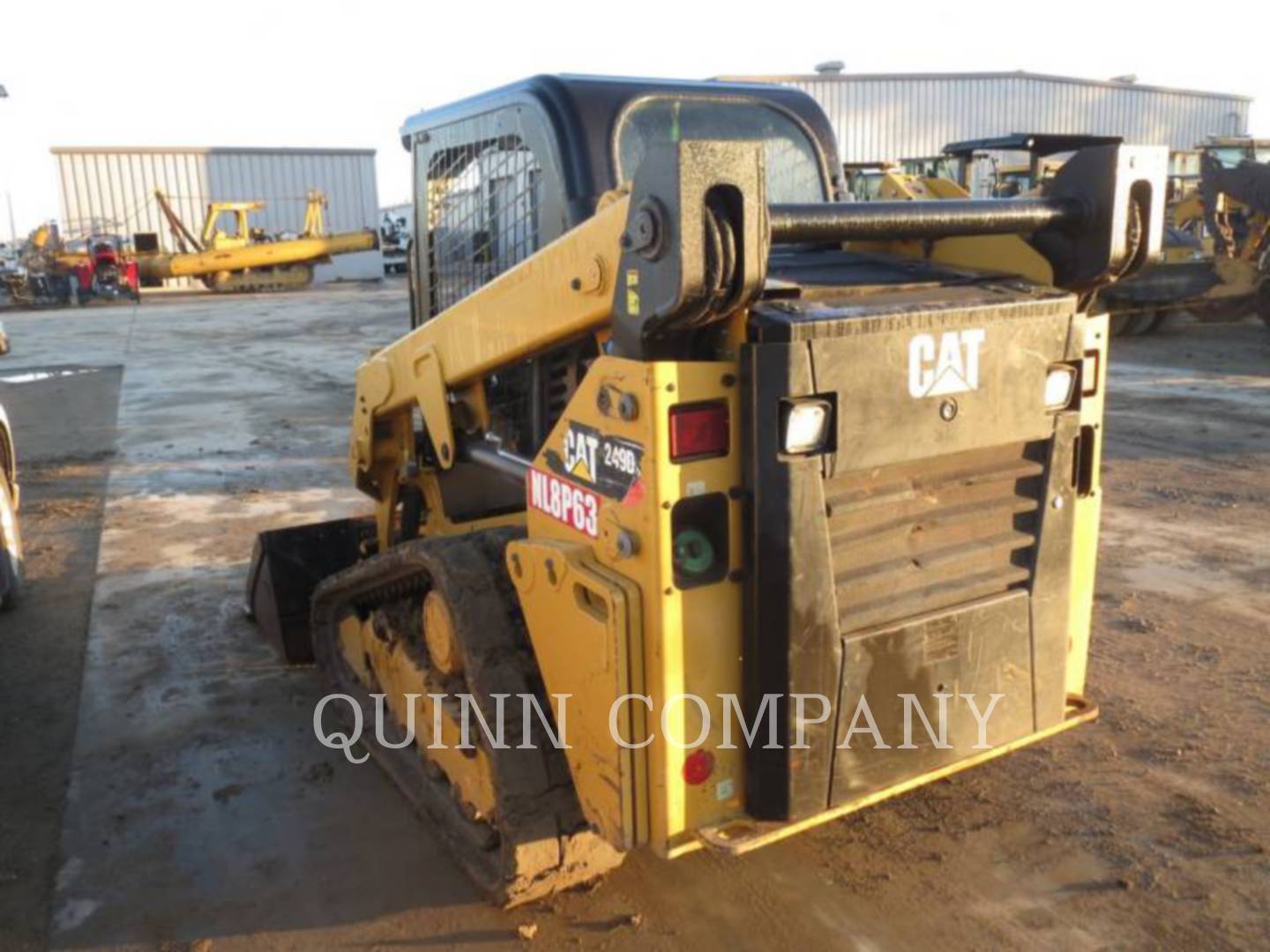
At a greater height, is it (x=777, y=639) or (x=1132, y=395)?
(x=777, y=639)

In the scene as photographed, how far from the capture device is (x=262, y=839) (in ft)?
11.7

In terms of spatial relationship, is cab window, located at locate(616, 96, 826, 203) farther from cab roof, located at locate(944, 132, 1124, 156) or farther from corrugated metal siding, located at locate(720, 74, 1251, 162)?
corrugated metal siding, located at locate(720, 74, 1251, 162)

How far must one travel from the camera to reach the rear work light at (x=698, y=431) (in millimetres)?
2420

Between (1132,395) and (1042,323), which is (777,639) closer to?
(1042,323)

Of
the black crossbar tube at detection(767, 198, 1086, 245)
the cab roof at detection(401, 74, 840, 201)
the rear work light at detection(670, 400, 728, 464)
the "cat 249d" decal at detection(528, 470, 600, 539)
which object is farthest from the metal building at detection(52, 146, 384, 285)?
the rear work light at detection(670, 400, 728, 464)

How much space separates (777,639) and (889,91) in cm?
3401

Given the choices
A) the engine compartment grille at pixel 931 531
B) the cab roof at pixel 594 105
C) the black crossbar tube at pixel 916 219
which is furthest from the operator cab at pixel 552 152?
the engine compartment grille at pixel 931 531

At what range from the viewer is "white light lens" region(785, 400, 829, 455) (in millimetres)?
2449

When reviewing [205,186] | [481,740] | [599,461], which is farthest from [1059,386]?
[205,186]

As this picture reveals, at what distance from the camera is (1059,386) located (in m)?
2.90

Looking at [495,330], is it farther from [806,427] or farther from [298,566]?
[298,566]

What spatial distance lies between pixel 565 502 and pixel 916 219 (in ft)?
3.64

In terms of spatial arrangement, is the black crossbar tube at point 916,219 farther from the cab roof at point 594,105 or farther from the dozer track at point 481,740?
the dozer track at point 481,740

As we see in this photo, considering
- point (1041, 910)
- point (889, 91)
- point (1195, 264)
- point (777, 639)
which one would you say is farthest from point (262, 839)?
point (889, 91)
